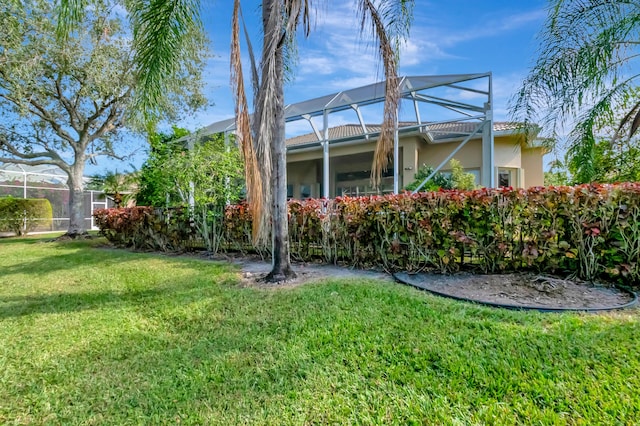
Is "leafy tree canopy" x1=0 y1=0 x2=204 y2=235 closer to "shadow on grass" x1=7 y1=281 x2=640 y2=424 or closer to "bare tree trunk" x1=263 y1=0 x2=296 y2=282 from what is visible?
"bare tree trunk" x1=263 y1=0 x2=296 y2=282

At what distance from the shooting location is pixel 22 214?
17844 millimetres

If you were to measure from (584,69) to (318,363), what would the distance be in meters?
7.15

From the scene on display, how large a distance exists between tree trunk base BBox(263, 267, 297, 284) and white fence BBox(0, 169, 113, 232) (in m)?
21.0

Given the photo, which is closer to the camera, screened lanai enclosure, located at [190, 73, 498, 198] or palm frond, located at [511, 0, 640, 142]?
palm frond, located at [511, 0, 640, 142]

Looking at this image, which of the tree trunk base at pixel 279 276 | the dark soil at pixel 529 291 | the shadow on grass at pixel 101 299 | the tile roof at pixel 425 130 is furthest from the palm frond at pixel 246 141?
the tile roof at pixel 425 130

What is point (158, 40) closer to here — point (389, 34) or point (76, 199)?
point (389, 34)

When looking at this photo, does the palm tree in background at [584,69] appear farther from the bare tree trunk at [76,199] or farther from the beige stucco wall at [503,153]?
the bare tree trunk at [76,199]

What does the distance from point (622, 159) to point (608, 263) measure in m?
5.35

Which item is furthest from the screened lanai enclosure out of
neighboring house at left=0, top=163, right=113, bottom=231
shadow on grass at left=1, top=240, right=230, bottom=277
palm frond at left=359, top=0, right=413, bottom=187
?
neighboring house at left=0, top=163, right=113, bottom=231

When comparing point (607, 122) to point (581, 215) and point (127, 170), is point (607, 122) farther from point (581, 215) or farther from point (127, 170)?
point (127, 170)

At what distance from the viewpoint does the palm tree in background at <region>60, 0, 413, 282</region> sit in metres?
4.77

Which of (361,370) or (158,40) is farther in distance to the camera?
(158,40)

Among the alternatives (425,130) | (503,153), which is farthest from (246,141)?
(503,153)

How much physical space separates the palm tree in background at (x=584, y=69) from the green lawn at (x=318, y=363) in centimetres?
468
